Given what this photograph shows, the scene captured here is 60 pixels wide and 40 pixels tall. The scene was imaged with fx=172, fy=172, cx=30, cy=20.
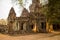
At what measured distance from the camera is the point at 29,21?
2.49 m

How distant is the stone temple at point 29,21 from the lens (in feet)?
8.00

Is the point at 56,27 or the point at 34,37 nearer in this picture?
the point at 34,37

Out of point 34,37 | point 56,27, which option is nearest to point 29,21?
point 34,37

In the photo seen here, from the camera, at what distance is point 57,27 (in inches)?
98.9

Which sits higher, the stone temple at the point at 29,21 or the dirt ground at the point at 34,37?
the stone temple at the point at 29,21

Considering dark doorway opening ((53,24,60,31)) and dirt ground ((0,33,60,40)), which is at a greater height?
A: dark doorway opening ((53,24,60,31))

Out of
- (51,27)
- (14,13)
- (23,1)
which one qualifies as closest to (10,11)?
(14,13)

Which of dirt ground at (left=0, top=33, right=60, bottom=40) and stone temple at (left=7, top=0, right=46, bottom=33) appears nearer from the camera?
dirt ground at (left=0, top=33, right=60, bottom=40)

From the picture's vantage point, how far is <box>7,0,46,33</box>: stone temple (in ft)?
8.00

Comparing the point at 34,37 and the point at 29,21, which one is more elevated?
the point at 29,21

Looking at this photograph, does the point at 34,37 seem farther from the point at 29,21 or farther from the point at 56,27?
the point at 56,27

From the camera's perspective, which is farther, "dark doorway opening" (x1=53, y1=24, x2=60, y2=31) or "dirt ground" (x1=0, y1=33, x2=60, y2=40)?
"dark doorway opening" (x1=53, y1=24, x2=60, y2=31)

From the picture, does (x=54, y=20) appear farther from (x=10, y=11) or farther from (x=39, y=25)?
(x=10, y=11)

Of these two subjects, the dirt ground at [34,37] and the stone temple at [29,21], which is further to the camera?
the stone temple at [29,21]
